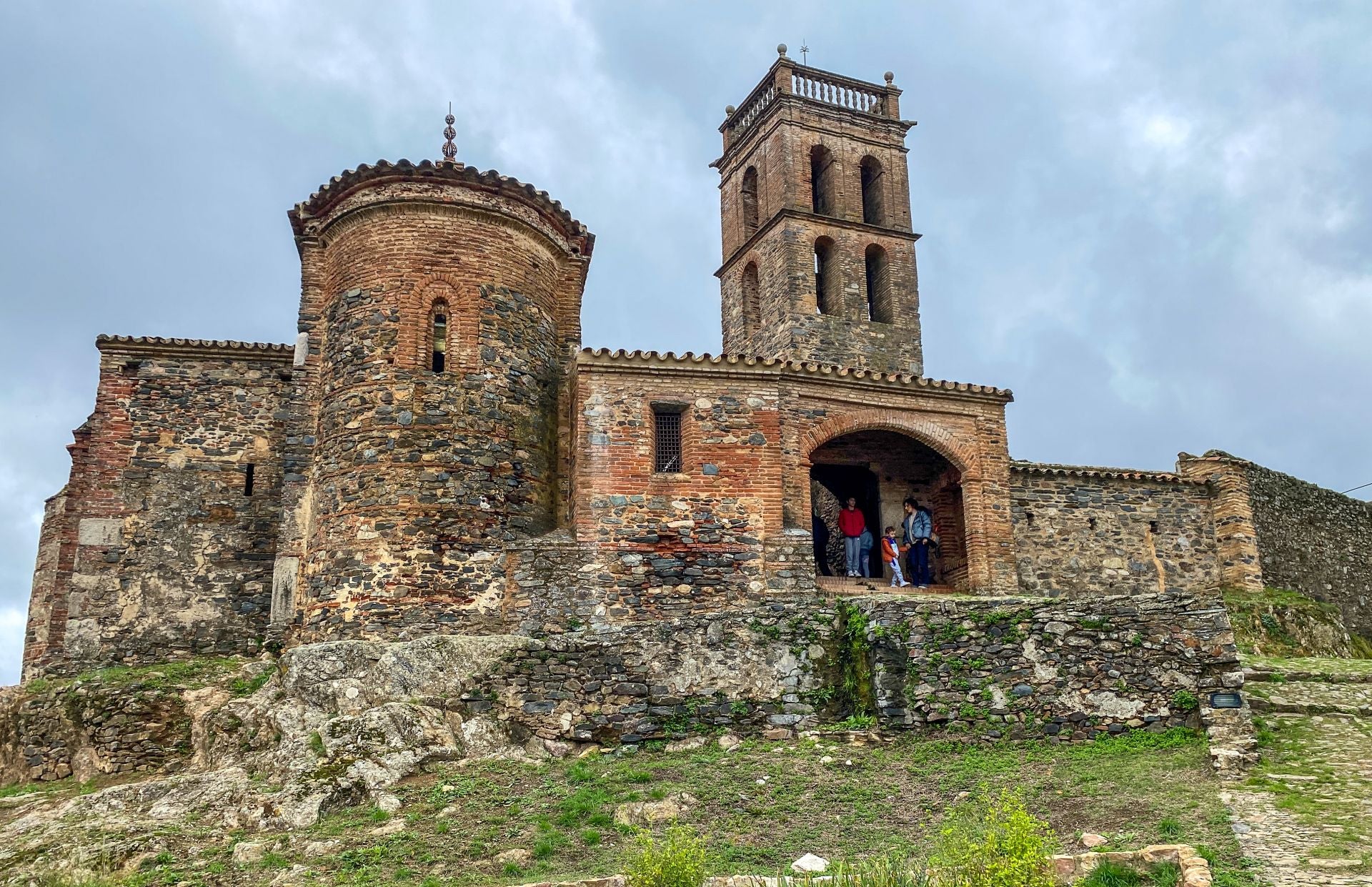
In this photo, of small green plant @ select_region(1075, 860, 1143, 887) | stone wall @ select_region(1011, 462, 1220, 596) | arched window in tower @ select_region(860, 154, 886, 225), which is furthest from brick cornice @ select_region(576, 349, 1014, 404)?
arched window in tower @ select_region(860, 154, 886, 225)

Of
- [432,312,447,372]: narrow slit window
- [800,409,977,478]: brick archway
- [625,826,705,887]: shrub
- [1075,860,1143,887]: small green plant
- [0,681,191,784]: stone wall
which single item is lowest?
[1075,860,1143,887]: small green plant

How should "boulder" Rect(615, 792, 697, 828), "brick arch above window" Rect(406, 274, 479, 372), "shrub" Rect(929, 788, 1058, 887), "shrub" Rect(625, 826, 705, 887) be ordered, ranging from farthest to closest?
"brick arch above window" Rect(406, 274, 479, 372) < "boulder" Rect(615, 792, 697, 828) < "shrub" Rect(625, 826, 705, 887) < "shrub" Rect(929, 788, 1058, 887)

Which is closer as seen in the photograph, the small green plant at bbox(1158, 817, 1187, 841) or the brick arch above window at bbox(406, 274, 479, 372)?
the small green plant at bbox(1158, 817, 1187, 841)

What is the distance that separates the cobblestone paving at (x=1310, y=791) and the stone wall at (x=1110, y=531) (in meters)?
7.30

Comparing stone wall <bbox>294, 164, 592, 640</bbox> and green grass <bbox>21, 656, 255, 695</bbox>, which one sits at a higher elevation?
stone wall <bbox>294, 164, 592, 640</bbox>

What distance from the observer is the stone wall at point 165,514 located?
1594cm

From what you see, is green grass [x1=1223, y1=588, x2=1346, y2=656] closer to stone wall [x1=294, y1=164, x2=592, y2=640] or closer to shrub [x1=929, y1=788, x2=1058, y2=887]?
stone wall [x1=294, y1=164, x2=592, y2=640]

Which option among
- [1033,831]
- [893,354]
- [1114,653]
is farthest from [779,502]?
[893,354]

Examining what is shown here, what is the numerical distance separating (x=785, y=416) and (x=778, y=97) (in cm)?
1466

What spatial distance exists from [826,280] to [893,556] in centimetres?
1121

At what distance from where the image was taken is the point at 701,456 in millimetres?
15719

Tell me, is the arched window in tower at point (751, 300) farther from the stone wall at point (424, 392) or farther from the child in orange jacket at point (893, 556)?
the stone wall at point (424, 392)

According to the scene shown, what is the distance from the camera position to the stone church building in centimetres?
1464

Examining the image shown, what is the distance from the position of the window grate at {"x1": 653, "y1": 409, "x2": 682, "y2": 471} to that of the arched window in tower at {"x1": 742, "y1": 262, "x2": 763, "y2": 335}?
507 inches
